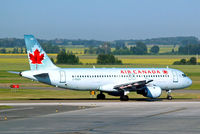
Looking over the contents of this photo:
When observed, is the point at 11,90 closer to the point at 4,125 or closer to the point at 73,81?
the point at 73,81

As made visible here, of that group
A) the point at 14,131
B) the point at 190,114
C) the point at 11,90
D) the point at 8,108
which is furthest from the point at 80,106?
the point at 11,90

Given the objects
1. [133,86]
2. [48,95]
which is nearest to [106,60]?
[48,95]

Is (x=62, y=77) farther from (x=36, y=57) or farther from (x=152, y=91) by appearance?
(x=152, y=91)

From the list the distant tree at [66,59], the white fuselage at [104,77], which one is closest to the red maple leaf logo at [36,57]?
the white fuselage at [104,77]

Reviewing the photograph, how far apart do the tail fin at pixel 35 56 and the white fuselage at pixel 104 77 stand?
1032mm

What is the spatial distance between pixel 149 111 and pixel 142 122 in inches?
362

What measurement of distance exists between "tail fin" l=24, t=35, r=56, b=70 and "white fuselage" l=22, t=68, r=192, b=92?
1.03 meters

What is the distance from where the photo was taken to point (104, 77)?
57844 millimetres

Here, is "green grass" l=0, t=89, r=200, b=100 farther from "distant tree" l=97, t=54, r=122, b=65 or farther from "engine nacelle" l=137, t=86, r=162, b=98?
"distant tree" l=97, t=54, r=122, b=65

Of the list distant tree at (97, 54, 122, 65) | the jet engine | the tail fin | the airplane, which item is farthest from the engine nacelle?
distant tree at (97, 54, 122, 65)

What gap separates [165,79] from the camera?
197 feet

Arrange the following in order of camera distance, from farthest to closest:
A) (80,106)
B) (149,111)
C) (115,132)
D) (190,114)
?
1. (80,106)
2. (149,111)
3. (190,114)
4. (115,132)

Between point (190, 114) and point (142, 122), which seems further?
point (190, 114)

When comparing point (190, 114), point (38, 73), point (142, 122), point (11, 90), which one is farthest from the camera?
point (11, 90)
